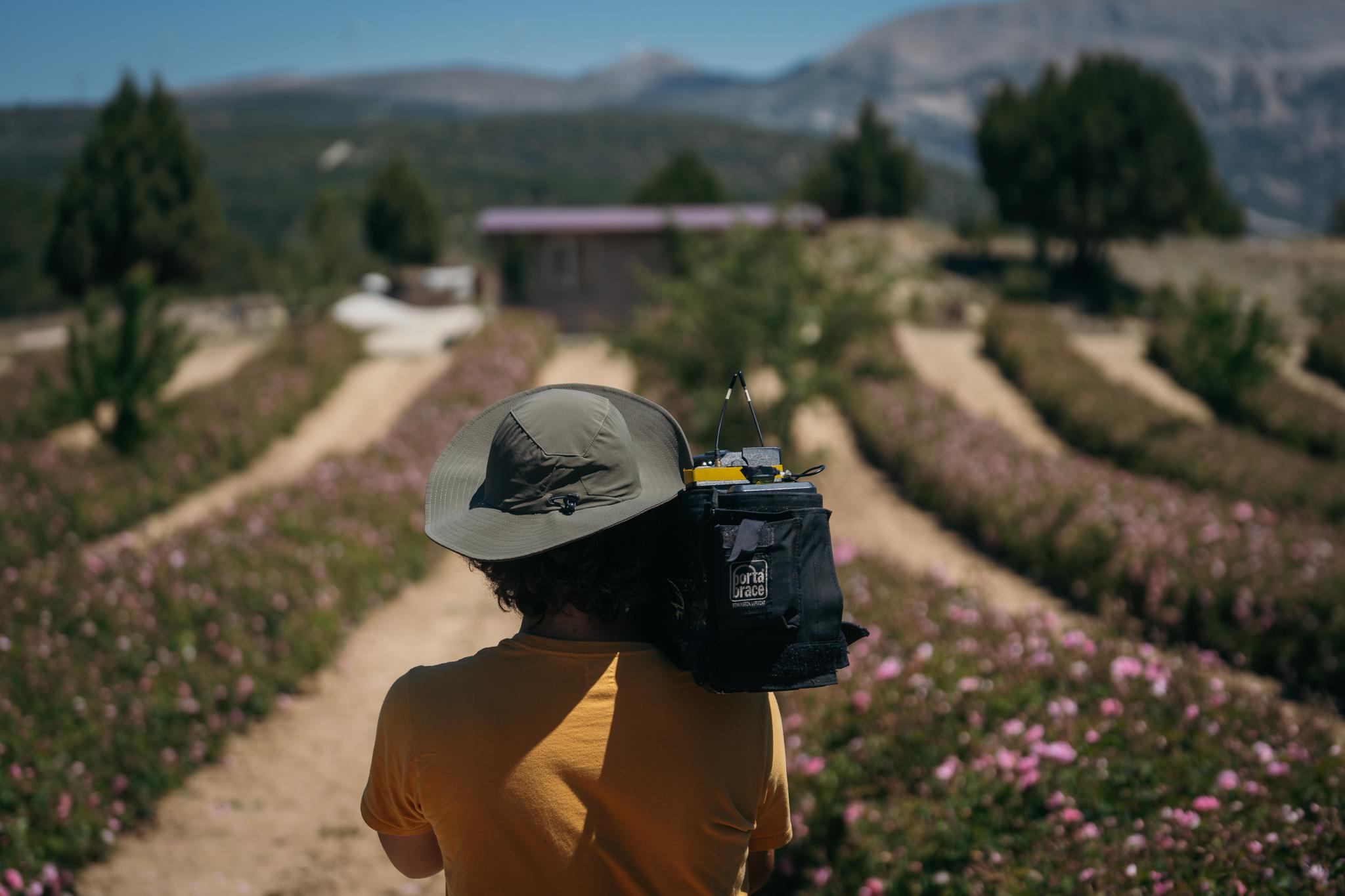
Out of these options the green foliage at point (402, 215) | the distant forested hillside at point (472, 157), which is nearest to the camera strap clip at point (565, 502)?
the green foliage at point (402, 215)

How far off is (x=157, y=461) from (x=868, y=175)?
3216 centimetres

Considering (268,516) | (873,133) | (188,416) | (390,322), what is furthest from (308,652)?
(873,133)

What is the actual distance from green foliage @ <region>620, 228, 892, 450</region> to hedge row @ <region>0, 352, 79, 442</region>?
772cm

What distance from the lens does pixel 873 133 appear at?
131 ft

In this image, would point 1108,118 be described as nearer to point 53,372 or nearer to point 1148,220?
point 1148,220

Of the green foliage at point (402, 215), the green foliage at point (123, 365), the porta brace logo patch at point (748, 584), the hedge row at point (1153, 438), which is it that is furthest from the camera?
the green foliage at point (402, 215)

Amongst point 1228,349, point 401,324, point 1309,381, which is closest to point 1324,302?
point 1309,381

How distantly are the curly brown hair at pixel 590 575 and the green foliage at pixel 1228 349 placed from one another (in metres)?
14.8

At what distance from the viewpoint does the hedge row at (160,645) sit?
459cm

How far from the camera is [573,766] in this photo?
1607mm

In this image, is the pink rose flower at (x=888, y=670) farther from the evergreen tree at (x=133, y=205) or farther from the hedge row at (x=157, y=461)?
the evergreen tree at (x=133, y=205)

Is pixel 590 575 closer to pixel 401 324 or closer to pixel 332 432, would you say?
pixel 332 432

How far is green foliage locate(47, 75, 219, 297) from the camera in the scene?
24.4 m

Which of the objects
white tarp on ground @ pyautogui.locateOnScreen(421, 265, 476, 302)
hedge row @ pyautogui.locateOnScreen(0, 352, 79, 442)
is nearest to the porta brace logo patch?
hedge row @ pyautogui.locateOnScreen(0, 352, 79, 442)
